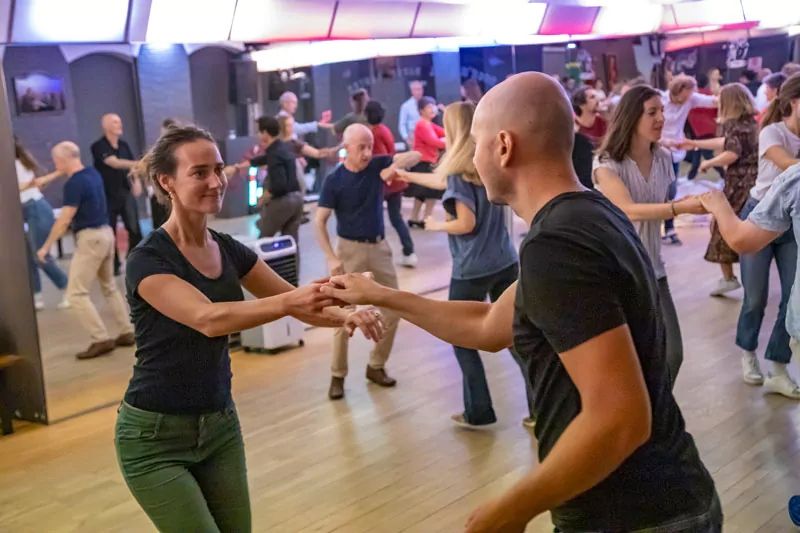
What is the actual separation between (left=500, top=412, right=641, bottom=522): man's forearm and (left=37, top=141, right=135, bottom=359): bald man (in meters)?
5.65

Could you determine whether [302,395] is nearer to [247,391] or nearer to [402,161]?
[247,391]

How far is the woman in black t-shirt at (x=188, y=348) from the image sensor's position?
2.38m

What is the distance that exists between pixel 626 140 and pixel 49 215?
16.6 feet

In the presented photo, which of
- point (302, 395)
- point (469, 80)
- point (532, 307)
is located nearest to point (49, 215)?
point (302, 395)

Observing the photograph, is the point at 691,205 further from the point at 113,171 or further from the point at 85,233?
the point at 113,171

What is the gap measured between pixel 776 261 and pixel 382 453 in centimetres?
244

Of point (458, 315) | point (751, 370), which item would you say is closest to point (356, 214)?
point (751, 370)

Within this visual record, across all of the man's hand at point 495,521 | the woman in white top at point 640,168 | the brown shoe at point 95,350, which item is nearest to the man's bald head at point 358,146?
the woman in white top at point 640,168

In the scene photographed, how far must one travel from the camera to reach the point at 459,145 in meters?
4.66

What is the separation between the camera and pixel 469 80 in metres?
9.63

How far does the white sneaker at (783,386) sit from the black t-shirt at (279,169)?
13.2 ft

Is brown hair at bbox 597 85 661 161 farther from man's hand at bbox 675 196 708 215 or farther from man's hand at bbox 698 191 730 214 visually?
man's hand at bbox 698 191 730 214

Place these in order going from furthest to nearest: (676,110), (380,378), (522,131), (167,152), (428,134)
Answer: (676,110)
(428,134)
(380,378)
(167,152)
(522,131)

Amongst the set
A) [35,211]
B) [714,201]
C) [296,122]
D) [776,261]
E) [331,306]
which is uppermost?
[296,122]
